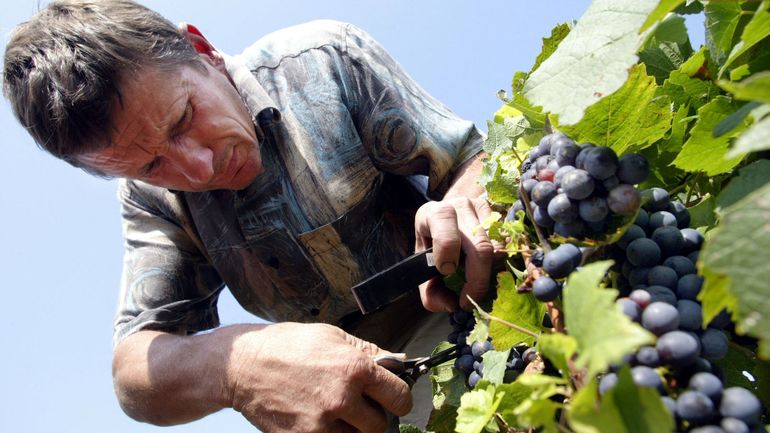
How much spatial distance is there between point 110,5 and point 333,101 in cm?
74

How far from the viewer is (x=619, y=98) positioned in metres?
0.68

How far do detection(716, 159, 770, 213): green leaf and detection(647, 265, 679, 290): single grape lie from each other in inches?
3.4

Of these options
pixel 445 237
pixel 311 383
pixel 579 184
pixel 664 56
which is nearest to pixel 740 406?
pixel 579 184

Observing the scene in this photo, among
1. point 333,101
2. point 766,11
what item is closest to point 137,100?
point 333,101

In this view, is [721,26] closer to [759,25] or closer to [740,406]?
[759,25]

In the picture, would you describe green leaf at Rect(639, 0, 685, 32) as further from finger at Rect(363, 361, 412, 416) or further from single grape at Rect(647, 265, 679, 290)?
finger at Rect(363, 361, 412, 416)

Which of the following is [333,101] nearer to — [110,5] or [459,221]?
[110,5]

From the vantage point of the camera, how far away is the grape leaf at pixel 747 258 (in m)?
0.38

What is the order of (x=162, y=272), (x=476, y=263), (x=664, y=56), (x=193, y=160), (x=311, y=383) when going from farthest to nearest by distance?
(x=162, y=272), (x=193, y=160), (x=311, y=383), (x=476, y=263), (x=664, y=56)

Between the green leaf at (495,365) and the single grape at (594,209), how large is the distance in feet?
0.76

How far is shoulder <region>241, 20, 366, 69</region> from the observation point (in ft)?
6.93

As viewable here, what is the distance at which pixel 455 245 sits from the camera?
1069mm

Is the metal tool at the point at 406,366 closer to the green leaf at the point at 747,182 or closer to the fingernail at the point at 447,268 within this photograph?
the fingernail at the point at 447,268

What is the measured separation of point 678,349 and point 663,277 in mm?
91
